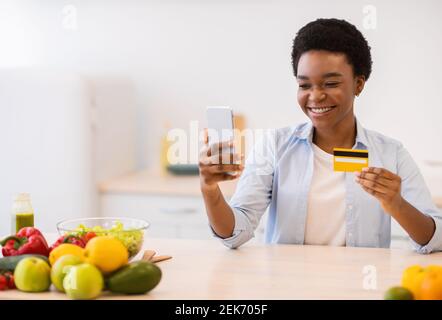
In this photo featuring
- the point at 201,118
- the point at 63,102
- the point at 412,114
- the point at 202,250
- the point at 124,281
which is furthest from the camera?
the point at 201,118

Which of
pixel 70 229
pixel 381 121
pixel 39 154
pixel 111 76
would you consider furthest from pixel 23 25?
pixel 70 229

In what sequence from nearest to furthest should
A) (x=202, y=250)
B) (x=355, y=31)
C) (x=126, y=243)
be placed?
1. (x=126, y=243)
2. (x=202, y=250)
3. (x=355, y=31)

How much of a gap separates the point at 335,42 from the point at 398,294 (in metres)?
0.84

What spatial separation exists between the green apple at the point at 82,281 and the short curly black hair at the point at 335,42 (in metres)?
0.93

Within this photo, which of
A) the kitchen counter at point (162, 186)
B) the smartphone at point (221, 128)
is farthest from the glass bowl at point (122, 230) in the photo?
the kitchen counter at point (162, 186)

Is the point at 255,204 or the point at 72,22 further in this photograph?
the point at 72,22

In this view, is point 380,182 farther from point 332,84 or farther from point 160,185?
point 160,185

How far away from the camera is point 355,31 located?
1.96m

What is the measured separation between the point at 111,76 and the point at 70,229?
5.79 ft

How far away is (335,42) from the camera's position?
1897 mm

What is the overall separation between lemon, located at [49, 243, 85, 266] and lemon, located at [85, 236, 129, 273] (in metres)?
0.03

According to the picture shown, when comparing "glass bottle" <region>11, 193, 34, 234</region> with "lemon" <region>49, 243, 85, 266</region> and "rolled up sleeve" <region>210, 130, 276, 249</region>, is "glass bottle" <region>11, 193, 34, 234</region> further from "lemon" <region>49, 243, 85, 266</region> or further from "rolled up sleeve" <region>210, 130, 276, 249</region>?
"rolled up sleeve" <region>210, 130, 276, 249</region>

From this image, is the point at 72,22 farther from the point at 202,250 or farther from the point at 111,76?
the point at 202,250

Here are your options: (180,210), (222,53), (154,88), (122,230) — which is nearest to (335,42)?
(122,230)
